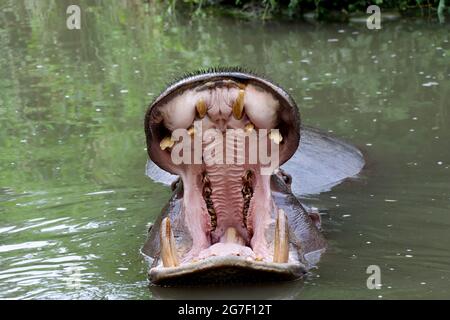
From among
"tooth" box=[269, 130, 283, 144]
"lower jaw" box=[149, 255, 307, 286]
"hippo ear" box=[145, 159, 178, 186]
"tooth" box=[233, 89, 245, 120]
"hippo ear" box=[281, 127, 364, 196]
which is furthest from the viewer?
"hippo ear" box=[145, 159, 178, 186]

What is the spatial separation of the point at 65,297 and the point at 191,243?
1.97 feet

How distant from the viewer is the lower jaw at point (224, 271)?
405cm

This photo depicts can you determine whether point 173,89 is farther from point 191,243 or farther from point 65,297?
point 65,297

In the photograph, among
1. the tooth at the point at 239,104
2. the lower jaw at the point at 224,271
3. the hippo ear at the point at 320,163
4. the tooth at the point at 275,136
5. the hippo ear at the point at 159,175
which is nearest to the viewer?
the lower jaw at the point at 224,271

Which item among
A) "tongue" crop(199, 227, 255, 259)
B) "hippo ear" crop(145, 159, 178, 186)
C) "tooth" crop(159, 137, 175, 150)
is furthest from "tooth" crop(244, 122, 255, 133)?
"hippo ear" crop(145, 159, 178, 186)

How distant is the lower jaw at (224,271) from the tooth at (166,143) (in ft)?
1.74

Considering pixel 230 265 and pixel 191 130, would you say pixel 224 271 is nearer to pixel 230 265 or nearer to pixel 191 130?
pixel 230 265

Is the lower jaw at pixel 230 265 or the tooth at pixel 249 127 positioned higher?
the tooth at pixel 249 127

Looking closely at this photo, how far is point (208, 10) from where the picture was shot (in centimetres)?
1341

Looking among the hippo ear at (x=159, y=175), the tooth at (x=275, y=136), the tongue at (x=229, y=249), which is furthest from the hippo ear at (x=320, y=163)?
the tooth at (x=275, y=136)

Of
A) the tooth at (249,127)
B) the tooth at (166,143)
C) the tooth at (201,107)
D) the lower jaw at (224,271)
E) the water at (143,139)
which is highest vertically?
the tooth at (201,107)

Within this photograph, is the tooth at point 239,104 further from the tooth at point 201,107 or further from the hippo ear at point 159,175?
the hippo ear at point 159,175

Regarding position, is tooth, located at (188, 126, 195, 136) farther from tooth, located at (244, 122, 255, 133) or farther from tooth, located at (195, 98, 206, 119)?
tooth, located at (244, 122, 255, 133)

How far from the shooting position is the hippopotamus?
4.12m
